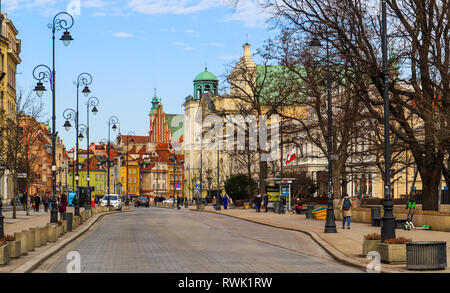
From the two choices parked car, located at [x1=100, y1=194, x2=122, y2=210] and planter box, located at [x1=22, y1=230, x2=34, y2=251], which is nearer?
planter box, located at [x1=22, y1=230, x2=34, y2=251]

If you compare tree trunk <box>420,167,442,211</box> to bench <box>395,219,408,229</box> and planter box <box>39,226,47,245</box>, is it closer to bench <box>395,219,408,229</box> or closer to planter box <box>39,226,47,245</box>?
bench <box>395,219,408,229</box>

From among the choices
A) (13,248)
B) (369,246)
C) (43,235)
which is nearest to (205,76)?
(43,235)

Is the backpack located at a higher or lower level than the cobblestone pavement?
higher

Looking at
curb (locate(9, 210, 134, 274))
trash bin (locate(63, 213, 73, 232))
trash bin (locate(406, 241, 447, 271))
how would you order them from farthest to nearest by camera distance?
1. trash bin (locate(63, 213, 73, 232))
2. curb (locate(9, 210, 134, 274))
3. trash bin (locate(406, 241, 447, 271))

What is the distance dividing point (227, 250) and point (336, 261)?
4421 mm

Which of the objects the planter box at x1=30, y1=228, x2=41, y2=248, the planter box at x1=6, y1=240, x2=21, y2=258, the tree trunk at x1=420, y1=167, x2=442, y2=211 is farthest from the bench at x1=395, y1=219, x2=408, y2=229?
the planter box at x1=6, y1=240, x2=21, y2=258

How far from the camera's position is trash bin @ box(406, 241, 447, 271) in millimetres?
17875

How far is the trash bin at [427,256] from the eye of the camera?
17.9 metres

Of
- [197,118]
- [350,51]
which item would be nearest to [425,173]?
[350,51]

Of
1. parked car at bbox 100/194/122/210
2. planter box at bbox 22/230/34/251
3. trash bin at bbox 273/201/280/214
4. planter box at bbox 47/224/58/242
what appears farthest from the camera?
parked car at bbox 100/194/122/210

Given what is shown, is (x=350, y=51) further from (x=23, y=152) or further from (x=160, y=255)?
(x=23, y=152)

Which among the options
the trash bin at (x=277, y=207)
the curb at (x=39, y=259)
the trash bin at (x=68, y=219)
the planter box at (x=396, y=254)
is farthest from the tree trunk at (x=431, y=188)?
the trash bin at (x=277, y=207)

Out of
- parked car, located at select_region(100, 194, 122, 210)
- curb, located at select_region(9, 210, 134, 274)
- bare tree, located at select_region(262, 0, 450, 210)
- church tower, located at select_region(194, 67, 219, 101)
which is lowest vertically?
parked car, located at select_region(100, 194, 122, 210)
